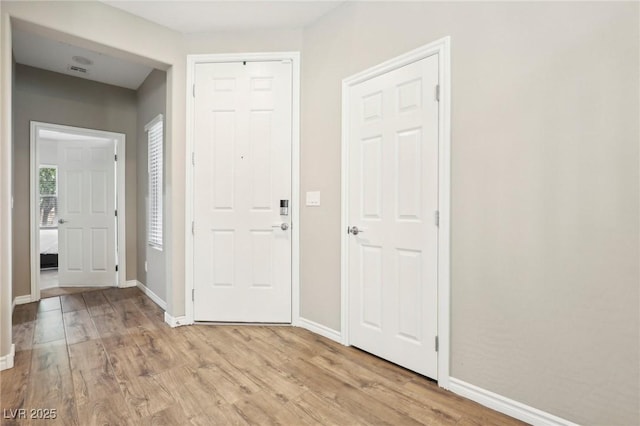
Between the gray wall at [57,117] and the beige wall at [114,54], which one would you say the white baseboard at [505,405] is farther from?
the gray wall at [57,117]

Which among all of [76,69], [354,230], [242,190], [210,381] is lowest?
[210,381]

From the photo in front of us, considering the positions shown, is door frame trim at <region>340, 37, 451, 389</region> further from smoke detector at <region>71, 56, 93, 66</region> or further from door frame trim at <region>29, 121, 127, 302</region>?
door frame trim at <region>29, 121, 127, 302</region>

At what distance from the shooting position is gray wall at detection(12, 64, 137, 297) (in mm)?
3586

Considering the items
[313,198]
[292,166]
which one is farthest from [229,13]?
[313,198]

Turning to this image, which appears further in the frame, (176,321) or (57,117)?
(57,117)

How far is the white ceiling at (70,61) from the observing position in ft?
10.4

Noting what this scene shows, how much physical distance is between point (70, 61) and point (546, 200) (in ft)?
15.1

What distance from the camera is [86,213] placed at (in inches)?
173

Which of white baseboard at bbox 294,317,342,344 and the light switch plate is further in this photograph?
the light switch plate

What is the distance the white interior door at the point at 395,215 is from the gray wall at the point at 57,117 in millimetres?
3342

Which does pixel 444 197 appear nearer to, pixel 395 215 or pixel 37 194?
pixel 395 215

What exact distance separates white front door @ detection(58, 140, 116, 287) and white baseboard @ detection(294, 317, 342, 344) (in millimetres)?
3015

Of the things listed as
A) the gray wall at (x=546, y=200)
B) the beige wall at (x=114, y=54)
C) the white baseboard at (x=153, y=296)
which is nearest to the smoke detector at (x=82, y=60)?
the beige wall at (x=114, y=54)

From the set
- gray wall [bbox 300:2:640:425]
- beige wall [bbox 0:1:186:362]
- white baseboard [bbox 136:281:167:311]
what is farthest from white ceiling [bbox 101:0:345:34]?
white baseboard [bbox 136:281:167:311]
